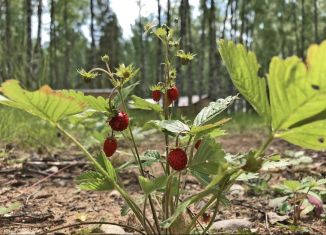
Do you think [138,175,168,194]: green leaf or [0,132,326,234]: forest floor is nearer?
[138,175,168,194]: green leaf

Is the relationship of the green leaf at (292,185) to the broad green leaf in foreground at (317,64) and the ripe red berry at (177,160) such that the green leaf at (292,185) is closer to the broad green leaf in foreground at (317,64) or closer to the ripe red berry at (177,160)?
the ripe red berry at (177,160)

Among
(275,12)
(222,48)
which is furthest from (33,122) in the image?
(275,12)

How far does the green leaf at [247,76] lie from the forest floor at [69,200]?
692mm

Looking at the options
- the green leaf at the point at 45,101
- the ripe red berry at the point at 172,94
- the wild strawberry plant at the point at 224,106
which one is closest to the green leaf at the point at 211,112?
the wild strawberry plant at the point at 224,106

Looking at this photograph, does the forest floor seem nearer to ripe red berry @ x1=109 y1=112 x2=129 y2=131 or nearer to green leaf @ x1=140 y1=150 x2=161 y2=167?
green leaf @ x1=140 y1=150 x2=161 y2=167

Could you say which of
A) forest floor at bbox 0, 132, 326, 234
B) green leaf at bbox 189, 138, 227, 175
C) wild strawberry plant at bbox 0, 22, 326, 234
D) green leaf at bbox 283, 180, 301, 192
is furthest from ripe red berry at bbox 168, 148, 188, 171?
green leaf at bbox 283, 180, 301, 192

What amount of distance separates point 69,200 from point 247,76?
2.22 metres

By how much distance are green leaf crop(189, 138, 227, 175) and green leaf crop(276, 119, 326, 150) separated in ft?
0.76

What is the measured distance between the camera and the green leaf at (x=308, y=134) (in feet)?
3.77

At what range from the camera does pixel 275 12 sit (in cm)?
3603

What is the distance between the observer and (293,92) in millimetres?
1052

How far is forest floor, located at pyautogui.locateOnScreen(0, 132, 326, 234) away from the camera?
7.59 ft

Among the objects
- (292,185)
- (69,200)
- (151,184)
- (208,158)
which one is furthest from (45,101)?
(69,200)

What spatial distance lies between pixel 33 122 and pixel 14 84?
15.8 ft
